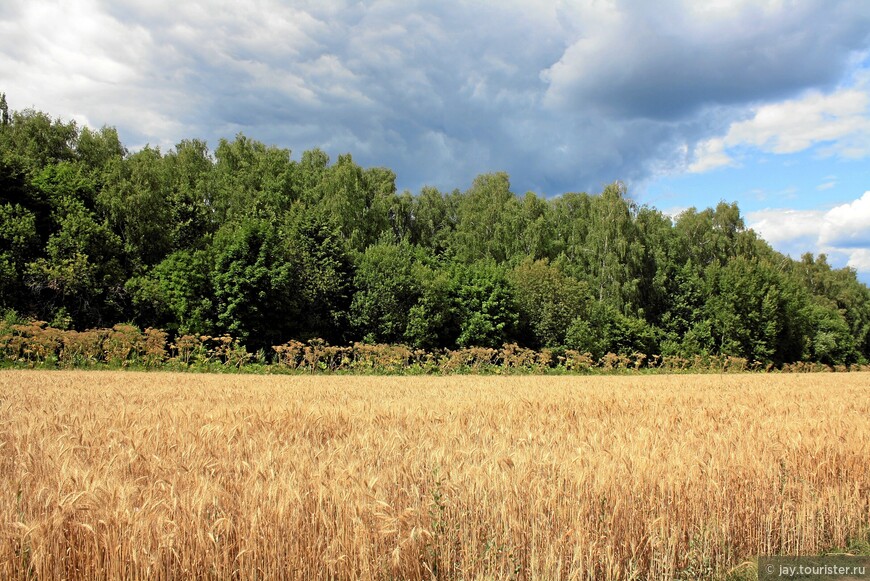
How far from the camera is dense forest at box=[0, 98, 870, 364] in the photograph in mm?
38969

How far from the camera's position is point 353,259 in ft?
161

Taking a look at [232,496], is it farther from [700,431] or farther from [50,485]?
[700,431]

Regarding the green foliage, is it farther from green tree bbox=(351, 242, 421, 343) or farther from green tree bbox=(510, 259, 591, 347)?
green tree bbox=(351, 242, 421, 343)

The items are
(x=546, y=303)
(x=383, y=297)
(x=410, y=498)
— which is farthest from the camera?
(x=546, y=303)

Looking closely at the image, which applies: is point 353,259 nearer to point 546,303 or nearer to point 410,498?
point 546,303

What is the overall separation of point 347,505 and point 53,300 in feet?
138

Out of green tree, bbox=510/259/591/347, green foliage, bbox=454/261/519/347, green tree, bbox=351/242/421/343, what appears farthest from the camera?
green tree, bbox=510/259/591/347

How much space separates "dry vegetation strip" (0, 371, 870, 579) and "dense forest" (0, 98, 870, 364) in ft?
92.4

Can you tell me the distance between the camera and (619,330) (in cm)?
5394

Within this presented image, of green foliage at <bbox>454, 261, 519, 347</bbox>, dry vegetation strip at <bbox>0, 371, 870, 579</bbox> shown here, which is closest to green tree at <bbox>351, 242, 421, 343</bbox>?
green foliage at <bbox>454, 261, 519, 347</bbox>


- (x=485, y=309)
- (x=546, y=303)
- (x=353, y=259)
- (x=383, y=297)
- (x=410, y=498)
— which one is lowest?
(x=410, y=498)

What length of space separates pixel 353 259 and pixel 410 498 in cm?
4538

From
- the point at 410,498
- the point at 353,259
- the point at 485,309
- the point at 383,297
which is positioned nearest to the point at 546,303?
the point at 485,309

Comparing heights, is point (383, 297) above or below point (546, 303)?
below
